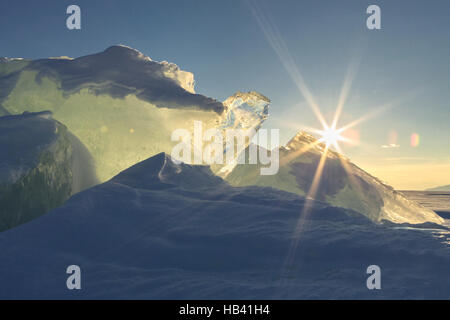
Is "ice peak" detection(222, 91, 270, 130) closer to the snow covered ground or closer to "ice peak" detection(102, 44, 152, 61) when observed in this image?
"ice peak" detection(102, 44, 152, 61)

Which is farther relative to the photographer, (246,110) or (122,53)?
(246,110)

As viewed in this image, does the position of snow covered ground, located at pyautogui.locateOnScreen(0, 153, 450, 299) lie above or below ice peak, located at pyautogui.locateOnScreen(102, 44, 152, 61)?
below

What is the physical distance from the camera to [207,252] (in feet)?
9.68

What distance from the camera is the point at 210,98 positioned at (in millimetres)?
6867

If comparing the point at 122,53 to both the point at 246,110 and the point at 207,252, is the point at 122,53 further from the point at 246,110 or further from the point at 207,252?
the point at 207,252

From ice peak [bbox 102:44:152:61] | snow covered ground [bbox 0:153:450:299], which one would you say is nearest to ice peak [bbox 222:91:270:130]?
ice peak [bbox 102:44:152:61]

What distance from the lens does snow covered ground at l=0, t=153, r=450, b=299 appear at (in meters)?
2.35

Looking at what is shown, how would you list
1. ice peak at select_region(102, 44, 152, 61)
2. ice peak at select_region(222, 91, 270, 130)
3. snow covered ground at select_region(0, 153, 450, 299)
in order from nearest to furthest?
snow covered ground at select_region(0, 153, 450, 299)
ice peak at select_region(102, 44, 152, 61)
ice peak at select_region(222, 91, 270, 130)

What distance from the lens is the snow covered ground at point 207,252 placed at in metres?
2.35

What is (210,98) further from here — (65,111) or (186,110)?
(65,111)

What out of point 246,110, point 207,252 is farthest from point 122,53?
point 207,252

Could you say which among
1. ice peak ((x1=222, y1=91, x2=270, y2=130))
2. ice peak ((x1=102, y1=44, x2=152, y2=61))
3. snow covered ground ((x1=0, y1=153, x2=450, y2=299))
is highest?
ice peak ((x1=102, y1=44, x2=152, y2=61))

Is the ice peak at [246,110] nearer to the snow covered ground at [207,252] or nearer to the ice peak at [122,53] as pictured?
the ice peak at [122,53]

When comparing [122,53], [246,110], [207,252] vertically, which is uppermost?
[122,53]
